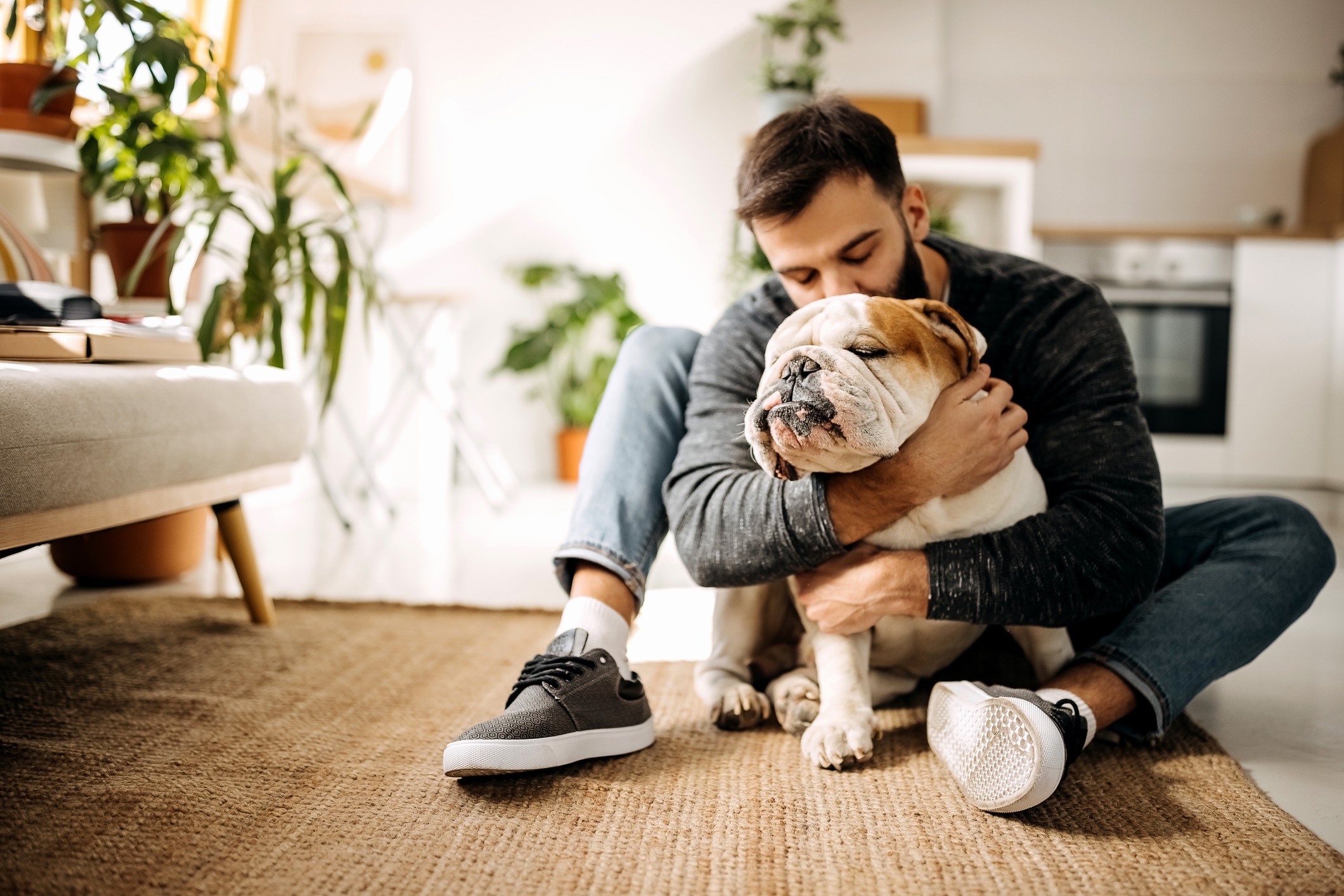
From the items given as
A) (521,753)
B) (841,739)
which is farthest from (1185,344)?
(521,753)

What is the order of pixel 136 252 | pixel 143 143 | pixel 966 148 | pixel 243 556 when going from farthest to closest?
1. pixel 966 148
2. pixel 143 143
3. pixel 136 252
4. pixel 243 556

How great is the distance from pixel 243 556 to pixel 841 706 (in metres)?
1.18

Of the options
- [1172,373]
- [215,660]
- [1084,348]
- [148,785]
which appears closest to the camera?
[148,785]

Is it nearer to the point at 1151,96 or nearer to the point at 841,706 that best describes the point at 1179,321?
the point at 1151,96

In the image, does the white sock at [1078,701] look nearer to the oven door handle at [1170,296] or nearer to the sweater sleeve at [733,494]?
the sweater sleeve at [733,494]

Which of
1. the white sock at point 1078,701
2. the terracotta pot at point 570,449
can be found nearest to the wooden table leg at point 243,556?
the white sock at point 1078,701

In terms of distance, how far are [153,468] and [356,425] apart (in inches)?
108

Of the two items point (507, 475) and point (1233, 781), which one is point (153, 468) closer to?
point (1233, 781)

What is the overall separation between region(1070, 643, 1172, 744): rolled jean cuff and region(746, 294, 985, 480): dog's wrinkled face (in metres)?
0.38

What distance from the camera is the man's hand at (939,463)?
43.0 inches

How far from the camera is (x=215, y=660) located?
1.59 m

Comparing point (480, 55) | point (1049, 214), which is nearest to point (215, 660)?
point (480, 55)

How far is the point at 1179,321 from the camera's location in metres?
3.96

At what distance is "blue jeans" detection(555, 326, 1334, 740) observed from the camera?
117cm
